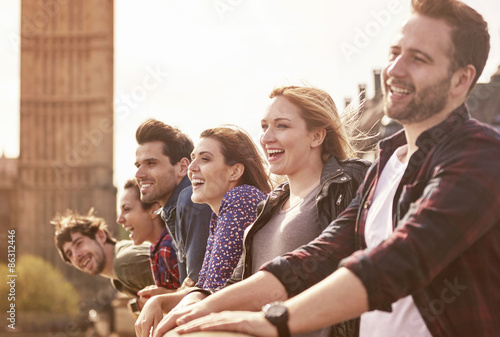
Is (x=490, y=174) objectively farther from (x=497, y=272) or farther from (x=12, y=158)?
(x=12, y=158)

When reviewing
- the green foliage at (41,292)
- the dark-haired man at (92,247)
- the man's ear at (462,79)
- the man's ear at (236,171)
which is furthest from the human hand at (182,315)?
the green foliage at (41,292)

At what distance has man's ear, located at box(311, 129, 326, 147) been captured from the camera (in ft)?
8.64

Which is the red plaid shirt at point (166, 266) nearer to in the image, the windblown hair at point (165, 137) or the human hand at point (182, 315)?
the windblown hair at point (165, 137)

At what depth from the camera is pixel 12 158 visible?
45.3 m

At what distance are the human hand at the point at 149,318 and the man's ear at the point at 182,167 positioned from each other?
1.45 m

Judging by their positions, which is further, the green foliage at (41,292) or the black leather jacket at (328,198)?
the green foliage at (41,292)

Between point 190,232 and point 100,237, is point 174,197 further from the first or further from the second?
point 100,237

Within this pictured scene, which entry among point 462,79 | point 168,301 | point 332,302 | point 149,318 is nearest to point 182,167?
point 168,301

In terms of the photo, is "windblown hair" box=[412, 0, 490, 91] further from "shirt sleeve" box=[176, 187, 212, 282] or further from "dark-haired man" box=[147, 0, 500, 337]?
"shirt sleeve" box=[176, 187, 212, 282]

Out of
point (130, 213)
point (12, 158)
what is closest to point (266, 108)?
point (130, 213)

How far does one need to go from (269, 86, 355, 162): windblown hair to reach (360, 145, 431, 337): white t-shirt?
2.47 ft

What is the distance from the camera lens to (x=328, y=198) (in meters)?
2.43

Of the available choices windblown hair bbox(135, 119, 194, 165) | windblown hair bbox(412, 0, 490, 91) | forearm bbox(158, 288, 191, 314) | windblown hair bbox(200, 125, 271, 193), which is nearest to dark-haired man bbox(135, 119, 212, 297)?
windblown hair bbox(135, 119, 194, 165)

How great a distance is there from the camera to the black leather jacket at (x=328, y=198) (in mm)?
2395
